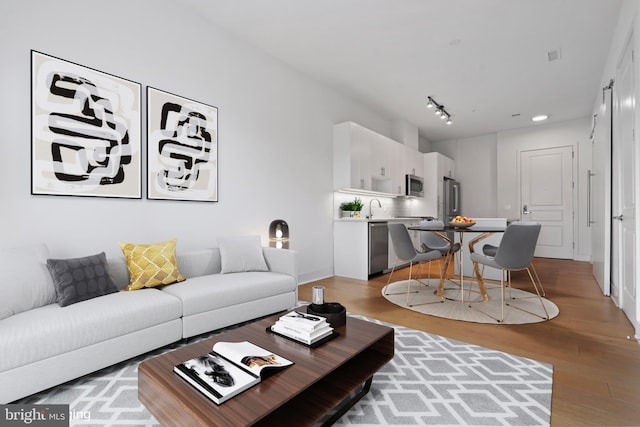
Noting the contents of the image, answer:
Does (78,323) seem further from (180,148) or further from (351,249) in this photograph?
(351,249)

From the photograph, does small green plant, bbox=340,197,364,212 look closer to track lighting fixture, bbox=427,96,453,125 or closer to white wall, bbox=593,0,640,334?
track lighting fixture, bbox=427,96,453,125

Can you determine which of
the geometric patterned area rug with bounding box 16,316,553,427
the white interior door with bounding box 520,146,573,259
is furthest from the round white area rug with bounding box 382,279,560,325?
the white interior door with bounding box 520,146,573,259

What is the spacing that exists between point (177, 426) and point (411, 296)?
9.88 ft

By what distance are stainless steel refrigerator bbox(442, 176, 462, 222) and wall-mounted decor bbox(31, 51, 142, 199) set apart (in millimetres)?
6531

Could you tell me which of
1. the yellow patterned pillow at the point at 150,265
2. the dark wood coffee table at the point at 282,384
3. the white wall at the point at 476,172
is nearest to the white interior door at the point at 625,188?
the dark wood coffee table at the point at 282,384

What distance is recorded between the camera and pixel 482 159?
7.75 metres

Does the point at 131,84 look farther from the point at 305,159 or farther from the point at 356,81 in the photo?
the point at 356,81

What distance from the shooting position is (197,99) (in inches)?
127

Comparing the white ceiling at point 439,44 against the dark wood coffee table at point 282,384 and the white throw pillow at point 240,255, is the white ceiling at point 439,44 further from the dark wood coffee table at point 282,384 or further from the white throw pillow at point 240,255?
the dark wood coffee table at point 282,384

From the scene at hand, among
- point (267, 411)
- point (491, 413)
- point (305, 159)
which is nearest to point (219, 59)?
point (305, 159)

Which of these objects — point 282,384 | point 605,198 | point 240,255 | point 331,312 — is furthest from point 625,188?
point 240,255

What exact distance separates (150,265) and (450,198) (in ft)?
22.3

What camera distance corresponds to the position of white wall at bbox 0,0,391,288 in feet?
7.22

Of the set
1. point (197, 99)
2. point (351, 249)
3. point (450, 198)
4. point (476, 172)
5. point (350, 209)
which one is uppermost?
point (197, 99)
